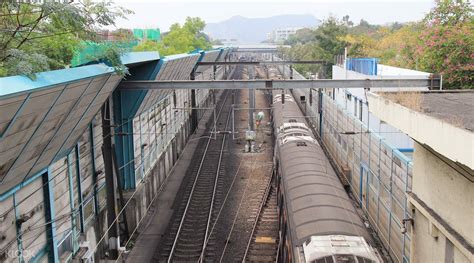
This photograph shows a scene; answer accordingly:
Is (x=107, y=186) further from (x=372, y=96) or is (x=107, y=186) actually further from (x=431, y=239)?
(x=431, y=239)

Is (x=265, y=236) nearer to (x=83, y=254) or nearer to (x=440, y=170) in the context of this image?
(x=83, y=254)

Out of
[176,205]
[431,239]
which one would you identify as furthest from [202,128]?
[431,239]

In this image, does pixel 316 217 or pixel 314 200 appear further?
pixel 314 200

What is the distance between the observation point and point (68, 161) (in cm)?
1161

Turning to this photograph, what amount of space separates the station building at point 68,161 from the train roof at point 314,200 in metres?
5.13

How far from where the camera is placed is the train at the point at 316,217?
8.85 m

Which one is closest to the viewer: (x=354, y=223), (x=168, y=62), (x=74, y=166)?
(x=354, y=223)

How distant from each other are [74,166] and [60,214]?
1.48m

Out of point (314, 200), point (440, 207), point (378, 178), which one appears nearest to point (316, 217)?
point (314, 200)

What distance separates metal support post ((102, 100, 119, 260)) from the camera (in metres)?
13.3

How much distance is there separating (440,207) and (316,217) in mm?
3227

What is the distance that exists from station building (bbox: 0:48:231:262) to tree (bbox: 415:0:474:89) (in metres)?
10.8

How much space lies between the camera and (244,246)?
48.9 feet

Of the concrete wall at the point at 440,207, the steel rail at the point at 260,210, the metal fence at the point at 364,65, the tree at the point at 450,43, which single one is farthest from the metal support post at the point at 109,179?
the metal fence at the point at 364,65
